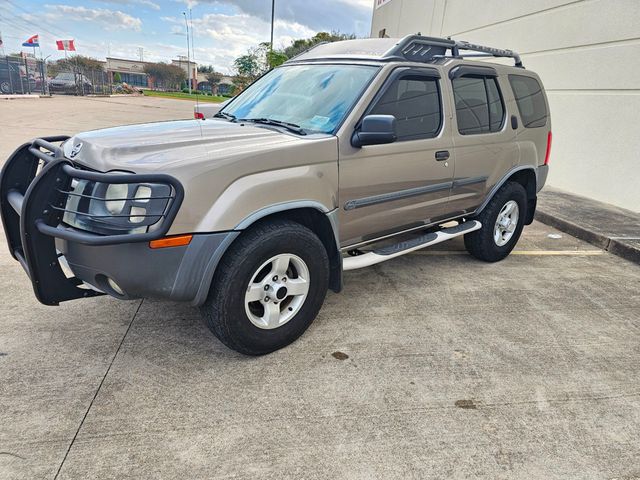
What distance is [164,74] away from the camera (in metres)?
80.9

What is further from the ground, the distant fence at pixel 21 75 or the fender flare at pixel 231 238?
the distant fence at pixel 21 75

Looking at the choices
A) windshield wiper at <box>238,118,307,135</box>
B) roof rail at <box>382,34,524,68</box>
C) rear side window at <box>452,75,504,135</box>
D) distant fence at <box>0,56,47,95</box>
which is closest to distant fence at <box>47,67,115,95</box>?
distant fence at <box>0,56,47,95</box>

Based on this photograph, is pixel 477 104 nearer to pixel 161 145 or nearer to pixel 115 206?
pixel 161 145

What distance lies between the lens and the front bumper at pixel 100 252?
2508 millimetres

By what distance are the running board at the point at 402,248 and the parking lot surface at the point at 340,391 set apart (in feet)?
1.47

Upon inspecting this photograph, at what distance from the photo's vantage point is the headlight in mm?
A: 2545

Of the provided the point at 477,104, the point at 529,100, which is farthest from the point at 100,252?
the point at 529,100

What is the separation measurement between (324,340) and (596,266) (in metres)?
3.66

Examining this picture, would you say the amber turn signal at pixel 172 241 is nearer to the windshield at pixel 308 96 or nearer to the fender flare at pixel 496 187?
the windshield at pixel 308 96

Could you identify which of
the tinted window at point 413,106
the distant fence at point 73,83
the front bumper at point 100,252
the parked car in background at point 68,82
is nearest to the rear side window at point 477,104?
the tinted window at point 413,106

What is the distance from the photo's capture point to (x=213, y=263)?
8.87ft

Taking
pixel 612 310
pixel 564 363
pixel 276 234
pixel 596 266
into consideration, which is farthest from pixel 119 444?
pixel 596 266

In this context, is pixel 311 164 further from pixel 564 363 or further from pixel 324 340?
pixel 564 363

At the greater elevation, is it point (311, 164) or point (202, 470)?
point (311, 164)
